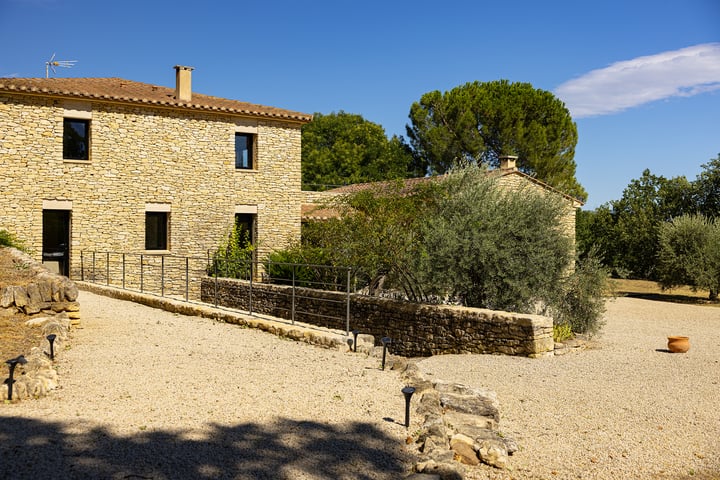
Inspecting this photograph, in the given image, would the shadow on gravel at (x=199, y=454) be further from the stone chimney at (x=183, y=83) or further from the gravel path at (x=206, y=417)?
the stone chimney at (x=183, y=83)

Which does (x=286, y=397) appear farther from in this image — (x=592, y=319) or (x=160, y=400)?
(x=592, y=319)

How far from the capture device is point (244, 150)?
66.9 ft

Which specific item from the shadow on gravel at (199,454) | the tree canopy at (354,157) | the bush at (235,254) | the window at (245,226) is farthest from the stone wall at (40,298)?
the tree canopy at (354,157)

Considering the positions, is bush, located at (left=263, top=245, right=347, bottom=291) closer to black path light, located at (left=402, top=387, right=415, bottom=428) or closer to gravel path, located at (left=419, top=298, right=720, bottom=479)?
gravel path, located at (left=419, top=298, right=720, bottom=479)

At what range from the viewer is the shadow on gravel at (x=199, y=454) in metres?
4.21

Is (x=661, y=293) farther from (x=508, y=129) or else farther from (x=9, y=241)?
(x=9, y=241)

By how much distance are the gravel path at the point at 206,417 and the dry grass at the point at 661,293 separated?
1721cm

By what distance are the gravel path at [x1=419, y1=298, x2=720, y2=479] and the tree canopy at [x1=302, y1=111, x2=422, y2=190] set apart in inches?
1152

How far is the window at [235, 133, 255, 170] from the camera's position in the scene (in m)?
20.2

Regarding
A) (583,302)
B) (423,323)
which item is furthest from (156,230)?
(583,302)

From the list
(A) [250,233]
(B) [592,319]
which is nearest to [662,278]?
(B) [592,319]

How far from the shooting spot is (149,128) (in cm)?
1852

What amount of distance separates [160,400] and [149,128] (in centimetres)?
1418

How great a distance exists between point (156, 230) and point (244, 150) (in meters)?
3.86
